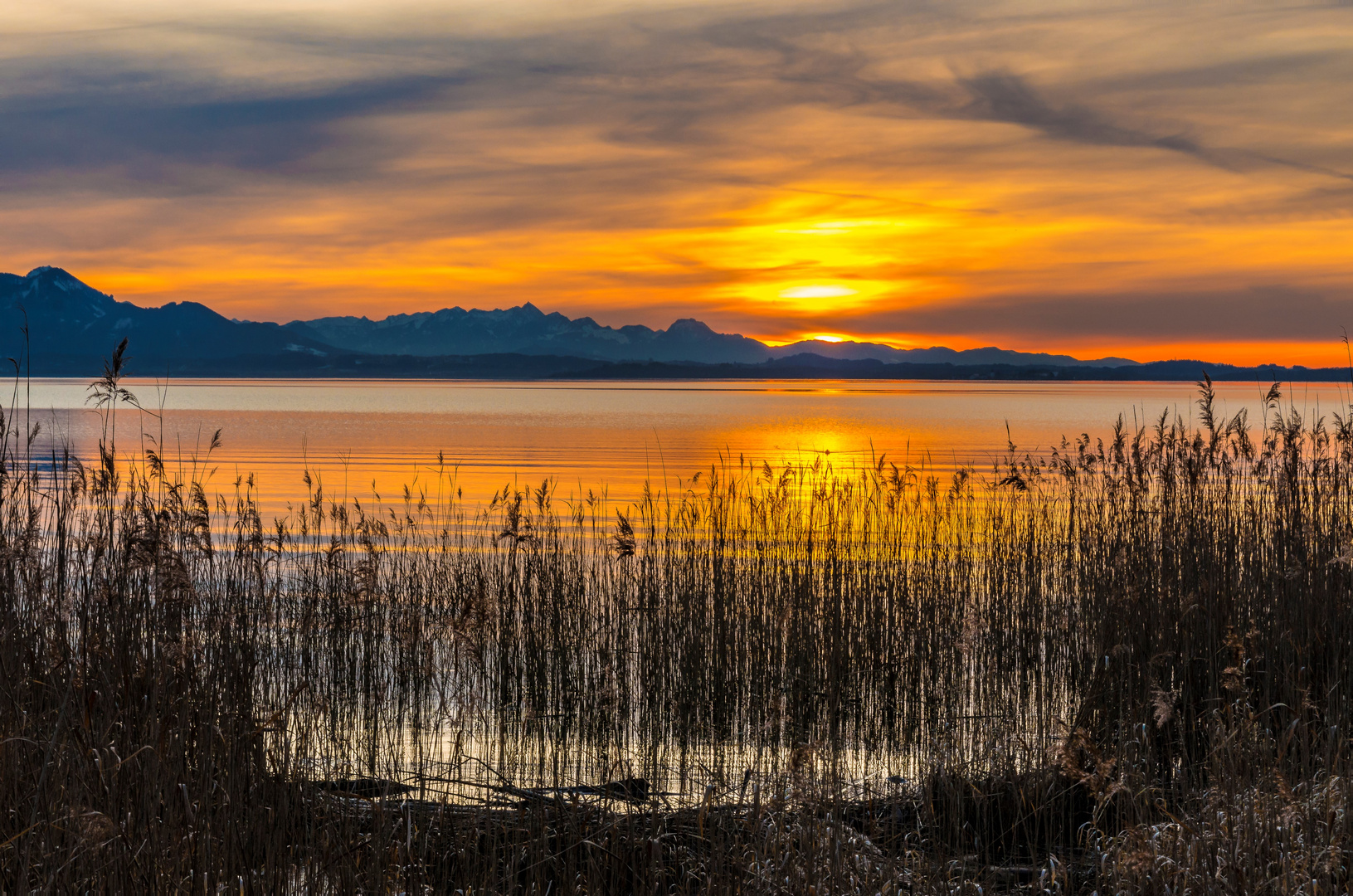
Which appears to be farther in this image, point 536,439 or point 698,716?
point 536,439

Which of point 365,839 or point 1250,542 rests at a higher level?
point 1250,542

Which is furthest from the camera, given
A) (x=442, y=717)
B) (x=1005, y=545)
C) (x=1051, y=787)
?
(x=1005, y=545)

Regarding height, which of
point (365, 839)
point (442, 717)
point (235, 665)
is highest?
point (235, 665)

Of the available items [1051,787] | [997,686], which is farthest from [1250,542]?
[1051,787]

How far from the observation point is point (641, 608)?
27.2 ft

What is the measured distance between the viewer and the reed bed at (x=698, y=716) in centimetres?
371

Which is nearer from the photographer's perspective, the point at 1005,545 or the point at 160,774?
the point at 160,774

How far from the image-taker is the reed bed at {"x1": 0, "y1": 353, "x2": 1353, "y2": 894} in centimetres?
371

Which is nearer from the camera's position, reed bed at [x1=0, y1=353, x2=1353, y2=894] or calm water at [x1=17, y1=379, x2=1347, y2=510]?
reed bed at [x1=0, y1=353, x2=1353, y2=894]

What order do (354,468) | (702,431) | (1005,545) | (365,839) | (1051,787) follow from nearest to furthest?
1. (365,839)
2. (1051,787)
3. (1005,545)
4. (354,468)
5. (702,431)

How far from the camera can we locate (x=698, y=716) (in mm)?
7152

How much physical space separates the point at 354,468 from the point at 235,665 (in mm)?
22320

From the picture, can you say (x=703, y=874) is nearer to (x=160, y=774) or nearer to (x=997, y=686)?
(x=160, y=774)

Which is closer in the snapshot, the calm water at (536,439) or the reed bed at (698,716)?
the reed bed at (698,716)
